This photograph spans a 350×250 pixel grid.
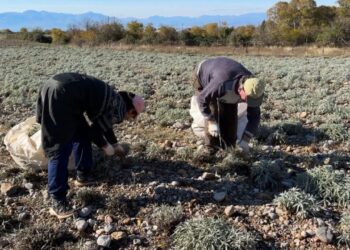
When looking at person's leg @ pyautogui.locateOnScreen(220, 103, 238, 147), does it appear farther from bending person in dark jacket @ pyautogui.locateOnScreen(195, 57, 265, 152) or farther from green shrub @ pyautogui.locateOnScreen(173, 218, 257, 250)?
green shrub @ pyautogui.locateOnScreen(173, 218, 257, 250)

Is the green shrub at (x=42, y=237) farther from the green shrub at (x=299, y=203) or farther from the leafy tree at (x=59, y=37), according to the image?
the leafy tree at (x=59, y=37)

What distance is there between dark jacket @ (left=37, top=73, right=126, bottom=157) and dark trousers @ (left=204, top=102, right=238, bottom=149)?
1786mm

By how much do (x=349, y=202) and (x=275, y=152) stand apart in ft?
5.36

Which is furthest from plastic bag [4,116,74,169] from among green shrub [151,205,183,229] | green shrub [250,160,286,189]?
green shrub [250,160,286,189]

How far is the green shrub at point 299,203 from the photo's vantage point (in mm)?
4172

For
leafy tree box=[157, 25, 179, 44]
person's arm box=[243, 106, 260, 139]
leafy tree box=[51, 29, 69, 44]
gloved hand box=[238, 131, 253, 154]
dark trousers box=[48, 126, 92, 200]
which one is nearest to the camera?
dark trousers box=[48, 126, 92, 200]

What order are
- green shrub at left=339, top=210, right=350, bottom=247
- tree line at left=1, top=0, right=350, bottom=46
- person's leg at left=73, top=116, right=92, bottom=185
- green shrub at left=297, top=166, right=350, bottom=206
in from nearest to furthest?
green shrub at left=339, top=210, right=350, bottom=247, green shrub at left=297, top=166, right=350, bottom=206, person's leg at left=73, top=116, right=92, bottom=185, tree line at left=1, top=0, right=350, bottom=46

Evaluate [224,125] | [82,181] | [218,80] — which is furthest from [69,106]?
[224,125]

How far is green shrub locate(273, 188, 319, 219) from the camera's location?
164 inches

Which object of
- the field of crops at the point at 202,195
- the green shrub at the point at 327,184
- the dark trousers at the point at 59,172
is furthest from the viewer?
the green shrub at the point at 327,184

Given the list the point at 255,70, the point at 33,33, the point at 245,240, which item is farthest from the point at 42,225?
A: the point at 33,33

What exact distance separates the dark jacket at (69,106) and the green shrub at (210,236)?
1.30 metres

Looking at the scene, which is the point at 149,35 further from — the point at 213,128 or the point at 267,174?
the point at 267,174

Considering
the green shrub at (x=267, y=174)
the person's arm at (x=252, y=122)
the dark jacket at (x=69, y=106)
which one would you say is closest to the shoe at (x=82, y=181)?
the dark jacket at (x=69, y=106)
